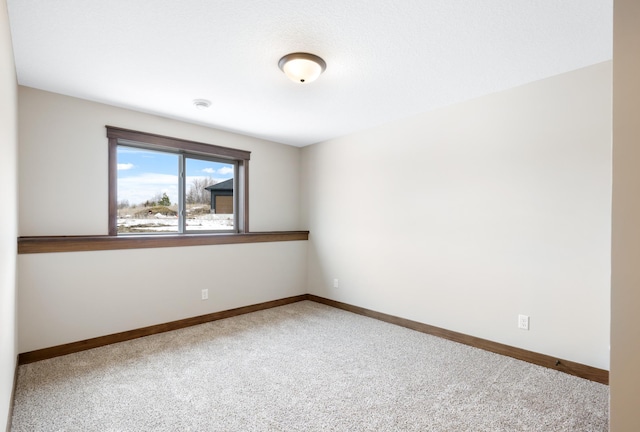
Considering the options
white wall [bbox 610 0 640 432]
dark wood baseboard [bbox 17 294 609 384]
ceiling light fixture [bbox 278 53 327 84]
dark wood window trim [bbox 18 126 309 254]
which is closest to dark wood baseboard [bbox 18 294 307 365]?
dark wood baseboard [bbox 17 294 609 384]

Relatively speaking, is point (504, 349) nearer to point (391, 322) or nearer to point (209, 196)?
point (391, 322)

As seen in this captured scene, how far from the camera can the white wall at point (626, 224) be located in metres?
1.30

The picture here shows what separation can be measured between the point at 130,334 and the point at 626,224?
3860mm

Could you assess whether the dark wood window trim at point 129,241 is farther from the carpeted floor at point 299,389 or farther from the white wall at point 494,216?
the white wall at point 494,216

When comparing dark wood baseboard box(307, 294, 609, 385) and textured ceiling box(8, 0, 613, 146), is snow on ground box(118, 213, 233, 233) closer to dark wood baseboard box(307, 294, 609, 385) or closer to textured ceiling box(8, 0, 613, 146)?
textured ceiling box(8, 0, 613, 146)

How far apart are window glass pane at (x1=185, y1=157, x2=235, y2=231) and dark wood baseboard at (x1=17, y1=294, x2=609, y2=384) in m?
1.11

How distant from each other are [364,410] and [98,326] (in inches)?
102

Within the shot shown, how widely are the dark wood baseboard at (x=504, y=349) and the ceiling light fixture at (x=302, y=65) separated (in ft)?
8.99

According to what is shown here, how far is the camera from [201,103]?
3188 mm

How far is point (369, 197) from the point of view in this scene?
4.08 m

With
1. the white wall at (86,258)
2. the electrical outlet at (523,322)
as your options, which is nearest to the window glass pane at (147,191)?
the white wall at (86,258)

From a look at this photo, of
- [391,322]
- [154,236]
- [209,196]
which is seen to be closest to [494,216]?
[391,322]

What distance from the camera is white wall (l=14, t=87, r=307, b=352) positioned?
9.17 ft

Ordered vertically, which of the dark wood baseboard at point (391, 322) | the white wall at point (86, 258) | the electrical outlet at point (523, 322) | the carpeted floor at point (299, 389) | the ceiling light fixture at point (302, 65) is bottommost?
the carpeted floor at point (299, 389)
